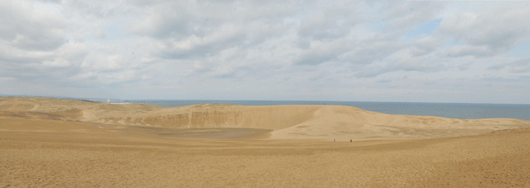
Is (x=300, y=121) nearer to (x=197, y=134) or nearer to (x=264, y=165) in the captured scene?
(x=197, y=134)

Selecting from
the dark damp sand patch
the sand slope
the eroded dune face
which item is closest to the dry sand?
the sand slope

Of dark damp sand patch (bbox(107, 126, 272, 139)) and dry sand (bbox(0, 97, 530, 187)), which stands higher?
dry sand (bbox(0, 97, 530, 187))

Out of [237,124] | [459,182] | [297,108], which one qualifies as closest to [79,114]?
[237,124]

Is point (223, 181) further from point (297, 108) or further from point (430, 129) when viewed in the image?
point (297, 108)

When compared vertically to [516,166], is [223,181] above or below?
below

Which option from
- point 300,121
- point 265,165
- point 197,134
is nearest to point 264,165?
point 265,165

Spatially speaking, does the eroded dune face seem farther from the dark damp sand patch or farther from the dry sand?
the dry sand

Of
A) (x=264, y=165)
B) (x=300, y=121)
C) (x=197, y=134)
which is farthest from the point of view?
(x=300, y=121)

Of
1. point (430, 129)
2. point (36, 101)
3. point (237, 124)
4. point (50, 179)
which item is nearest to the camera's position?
point (50, 179)

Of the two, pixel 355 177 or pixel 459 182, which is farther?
pixel 355 177
